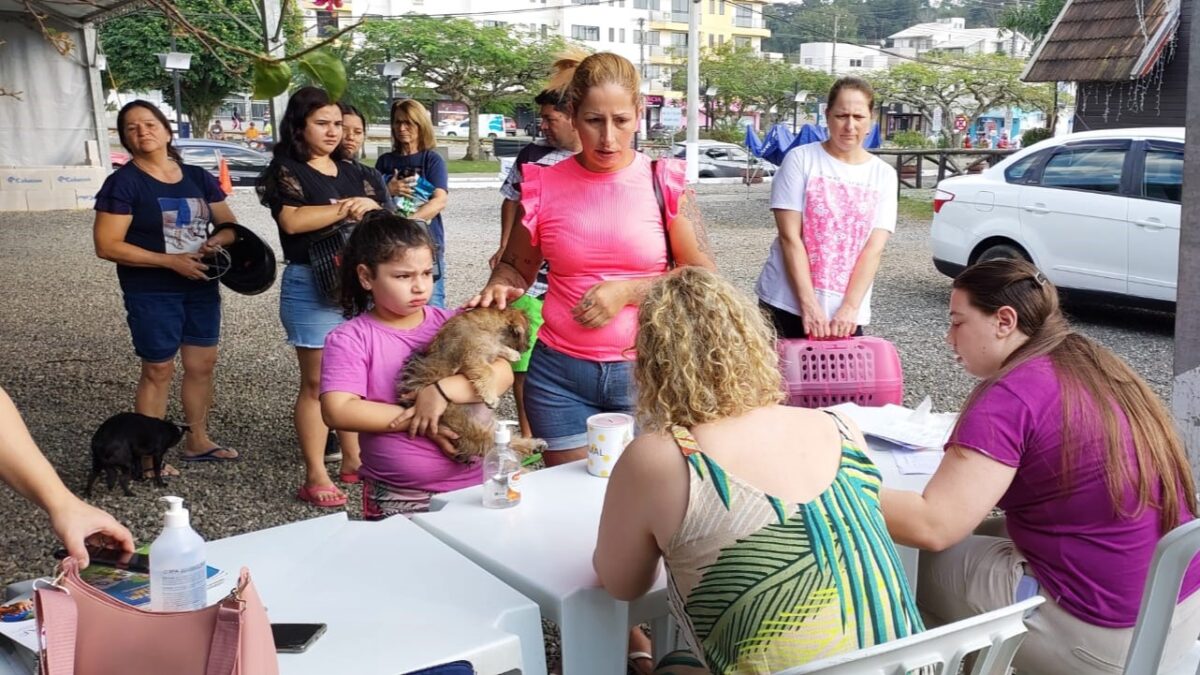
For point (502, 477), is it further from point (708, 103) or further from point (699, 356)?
point (708, 103)

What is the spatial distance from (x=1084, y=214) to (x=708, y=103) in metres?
45.0

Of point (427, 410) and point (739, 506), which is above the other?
point (739, 506)

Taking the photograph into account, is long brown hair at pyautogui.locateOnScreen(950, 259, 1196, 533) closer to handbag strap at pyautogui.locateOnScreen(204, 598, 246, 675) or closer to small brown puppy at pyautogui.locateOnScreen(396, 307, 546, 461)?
small brown puppy at pyautogui.locateOnScreen(396, 307, 546, 461)

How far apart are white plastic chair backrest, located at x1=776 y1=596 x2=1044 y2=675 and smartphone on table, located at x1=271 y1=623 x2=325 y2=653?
772 mm

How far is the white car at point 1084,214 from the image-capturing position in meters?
6.87

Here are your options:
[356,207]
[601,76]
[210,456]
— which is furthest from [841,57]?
[601,76]

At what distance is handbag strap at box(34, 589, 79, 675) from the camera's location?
1167 mm

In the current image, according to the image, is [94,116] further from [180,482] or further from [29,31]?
[180,482]

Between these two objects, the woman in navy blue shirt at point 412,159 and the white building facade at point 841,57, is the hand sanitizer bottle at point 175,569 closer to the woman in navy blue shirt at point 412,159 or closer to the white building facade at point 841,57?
the woman in navy blue shirt at point 412,159

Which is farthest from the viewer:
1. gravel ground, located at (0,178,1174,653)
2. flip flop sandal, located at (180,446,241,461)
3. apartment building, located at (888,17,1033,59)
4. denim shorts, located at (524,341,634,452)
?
apartment building, located at (888,17,1033,59)

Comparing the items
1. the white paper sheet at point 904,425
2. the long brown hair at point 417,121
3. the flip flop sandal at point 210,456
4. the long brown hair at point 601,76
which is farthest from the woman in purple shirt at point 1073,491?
the long brown hair at point 417,121

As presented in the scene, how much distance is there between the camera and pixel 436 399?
2482 millimetres

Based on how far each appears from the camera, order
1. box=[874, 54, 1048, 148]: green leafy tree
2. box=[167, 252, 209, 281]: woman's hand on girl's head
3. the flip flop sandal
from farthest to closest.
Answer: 1. box=[874, 54, 1048, 148]: green leafy tree
2. the flip flop sandal
3. box=[167, 252, 209, 281]: woman's hand on girl's head

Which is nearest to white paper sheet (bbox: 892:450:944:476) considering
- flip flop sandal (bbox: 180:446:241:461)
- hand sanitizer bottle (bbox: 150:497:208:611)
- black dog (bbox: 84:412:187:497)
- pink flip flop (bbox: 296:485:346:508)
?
hand sanitizer bottle (bbox: 150:497:208:611)
